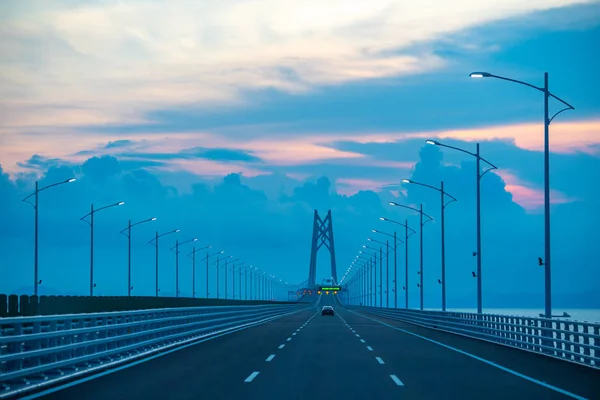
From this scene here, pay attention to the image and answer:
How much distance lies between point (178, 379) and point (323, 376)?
3.26 meters

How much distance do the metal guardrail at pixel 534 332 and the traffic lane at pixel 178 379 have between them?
8.59 m

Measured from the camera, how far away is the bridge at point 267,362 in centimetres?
1723

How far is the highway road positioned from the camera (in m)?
17.2

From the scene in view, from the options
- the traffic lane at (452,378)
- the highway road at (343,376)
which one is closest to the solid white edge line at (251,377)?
the highway road at (343,376)

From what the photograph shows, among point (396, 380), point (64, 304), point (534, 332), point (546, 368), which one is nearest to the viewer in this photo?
point (396, 380)

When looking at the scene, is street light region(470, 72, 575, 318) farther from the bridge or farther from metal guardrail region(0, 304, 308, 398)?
metal guardrail region(0, 304, 308, 398)

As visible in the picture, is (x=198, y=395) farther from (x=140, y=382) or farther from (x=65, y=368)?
(x=65, y=368)

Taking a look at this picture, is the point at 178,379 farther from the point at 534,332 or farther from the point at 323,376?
the point at 534,332

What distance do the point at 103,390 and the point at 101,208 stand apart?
5311cm

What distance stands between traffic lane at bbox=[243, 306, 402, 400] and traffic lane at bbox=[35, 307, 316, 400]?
586mm

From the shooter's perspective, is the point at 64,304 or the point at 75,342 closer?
the point at 75,342

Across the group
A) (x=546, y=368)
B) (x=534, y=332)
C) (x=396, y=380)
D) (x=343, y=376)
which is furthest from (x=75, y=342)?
(x=534, y=332)

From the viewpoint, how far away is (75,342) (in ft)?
69.6

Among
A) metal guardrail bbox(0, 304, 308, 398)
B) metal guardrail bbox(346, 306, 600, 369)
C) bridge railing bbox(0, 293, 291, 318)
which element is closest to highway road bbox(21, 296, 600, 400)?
metal guardrail bbox(346, 306, 600, 369)
